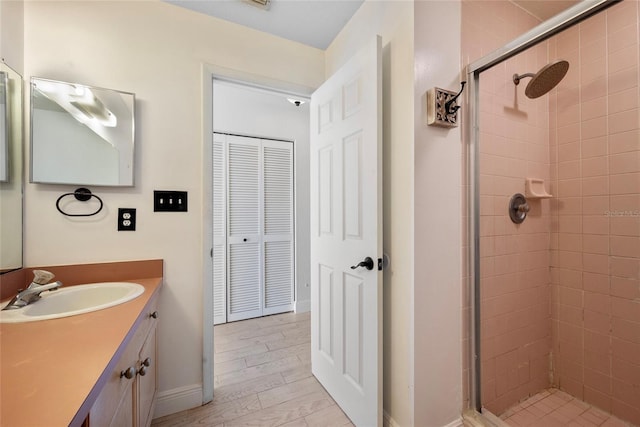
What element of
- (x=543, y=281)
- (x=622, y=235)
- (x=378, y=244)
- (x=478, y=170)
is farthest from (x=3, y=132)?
(x=622, y=235)

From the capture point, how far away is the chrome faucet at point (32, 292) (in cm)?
96

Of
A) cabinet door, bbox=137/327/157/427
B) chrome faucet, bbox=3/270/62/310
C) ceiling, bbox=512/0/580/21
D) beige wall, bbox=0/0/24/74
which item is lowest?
cabinet door, bbox=137/327/157/427

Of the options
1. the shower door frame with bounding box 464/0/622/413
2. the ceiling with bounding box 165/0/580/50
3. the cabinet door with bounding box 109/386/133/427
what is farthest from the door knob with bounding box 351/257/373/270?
the ceiling with bounding box 165/0/580/50

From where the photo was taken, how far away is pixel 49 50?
129 centimetres

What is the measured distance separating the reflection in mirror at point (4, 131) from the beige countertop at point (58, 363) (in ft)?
2.48

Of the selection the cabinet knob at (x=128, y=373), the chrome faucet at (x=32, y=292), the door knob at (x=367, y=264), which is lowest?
the cabinet knob at (x=128, y=373)

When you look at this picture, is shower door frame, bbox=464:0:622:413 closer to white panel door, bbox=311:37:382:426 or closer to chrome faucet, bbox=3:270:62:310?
white panel door, bbox=311:37:382:426

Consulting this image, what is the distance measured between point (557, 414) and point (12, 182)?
317cm

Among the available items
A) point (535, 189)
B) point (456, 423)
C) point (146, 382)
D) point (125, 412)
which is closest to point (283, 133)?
point (535, 189)

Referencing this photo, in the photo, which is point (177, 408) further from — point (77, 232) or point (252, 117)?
point (252, 117)

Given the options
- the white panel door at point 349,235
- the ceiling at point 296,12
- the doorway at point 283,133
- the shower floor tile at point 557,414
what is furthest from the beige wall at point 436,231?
the doorway at point 283,133

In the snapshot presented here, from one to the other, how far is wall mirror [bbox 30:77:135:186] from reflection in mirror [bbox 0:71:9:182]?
0.09 meters

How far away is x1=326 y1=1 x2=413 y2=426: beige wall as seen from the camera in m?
1.21

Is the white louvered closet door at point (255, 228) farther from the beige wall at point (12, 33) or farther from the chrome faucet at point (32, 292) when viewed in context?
the chrome faucet at point (32, 292)
